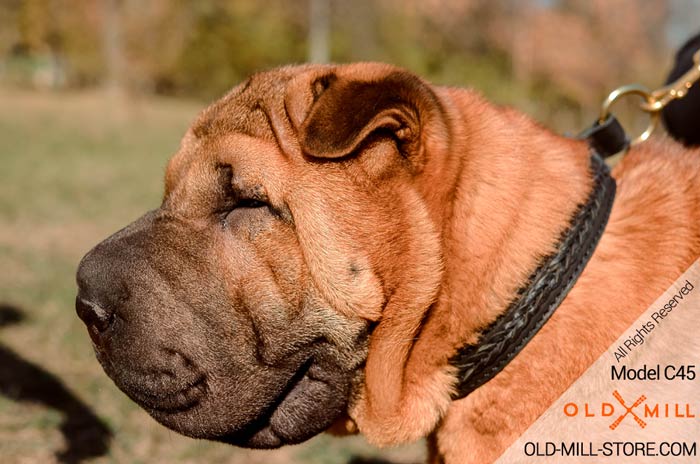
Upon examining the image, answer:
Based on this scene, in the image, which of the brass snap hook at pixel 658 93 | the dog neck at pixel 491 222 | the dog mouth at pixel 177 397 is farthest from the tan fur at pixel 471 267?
the brass snap hook at pixel 658 93

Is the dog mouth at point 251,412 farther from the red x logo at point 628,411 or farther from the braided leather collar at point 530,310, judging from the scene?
the red x logo at point 628,411

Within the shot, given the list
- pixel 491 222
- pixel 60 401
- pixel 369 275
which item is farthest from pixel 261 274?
pixel 60 401

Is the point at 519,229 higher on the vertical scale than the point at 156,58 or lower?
higher

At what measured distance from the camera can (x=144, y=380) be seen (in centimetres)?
262

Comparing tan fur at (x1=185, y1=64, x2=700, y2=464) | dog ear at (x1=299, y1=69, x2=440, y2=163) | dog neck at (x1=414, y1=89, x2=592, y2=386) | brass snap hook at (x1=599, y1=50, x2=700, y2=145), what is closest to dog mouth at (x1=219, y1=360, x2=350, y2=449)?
tan fur at (x1=185, y1=64, x2=700, y2=464)

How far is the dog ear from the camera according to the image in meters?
2.50

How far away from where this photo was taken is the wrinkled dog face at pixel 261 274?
2.56 metres

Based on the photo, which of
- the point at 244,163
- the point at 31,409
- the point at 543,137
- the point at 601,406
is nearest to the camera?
the point at 601,406

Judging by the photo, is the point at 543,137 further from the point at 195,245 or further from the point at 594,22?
Answer: the point at 594,22

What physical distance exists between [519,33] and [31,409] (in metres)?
39.0

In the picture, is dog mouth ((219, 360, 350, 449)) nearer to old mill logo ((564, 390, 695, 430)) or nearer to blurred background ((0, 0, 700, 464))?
old mill logo ((564, 390, 695, 430))

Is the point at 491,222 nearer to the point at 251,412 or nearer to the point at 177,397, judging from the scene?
the point at 251,412

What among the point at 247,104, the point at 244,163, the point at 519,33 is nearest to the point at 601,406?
the point at 244,163

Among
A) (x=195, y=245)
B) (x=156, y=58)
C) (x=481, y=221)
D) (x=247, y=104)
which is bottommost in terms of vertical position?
(x=156, y=58)
